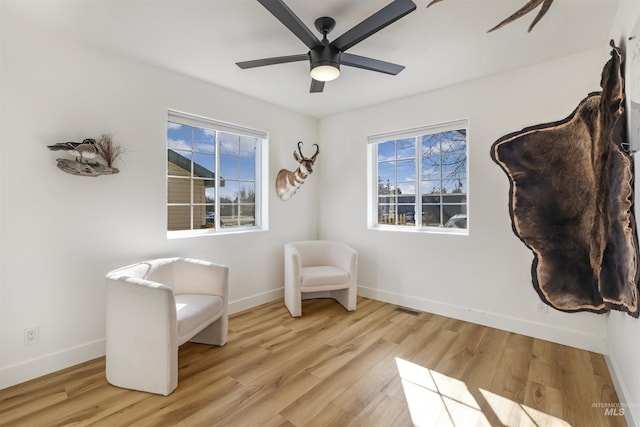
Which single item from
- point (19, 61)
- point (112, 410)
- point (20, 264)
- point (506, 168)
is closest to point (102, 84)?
point (19, 61)

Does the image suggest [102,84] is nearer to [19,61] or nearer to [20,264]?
[19,61]

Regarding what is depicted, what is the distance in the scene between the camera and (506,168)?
7.71 ft

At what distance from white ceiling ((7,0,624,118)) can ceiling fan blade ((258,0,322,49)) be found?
0.77 ft

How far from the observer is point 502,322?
285 centimetres

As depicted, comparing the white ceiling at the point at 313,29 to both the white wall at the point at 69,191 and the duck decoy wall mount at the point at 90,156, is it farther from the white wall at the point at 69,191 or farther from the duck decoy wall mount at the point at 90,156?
the duck decoy wall mount at the point at 90,156

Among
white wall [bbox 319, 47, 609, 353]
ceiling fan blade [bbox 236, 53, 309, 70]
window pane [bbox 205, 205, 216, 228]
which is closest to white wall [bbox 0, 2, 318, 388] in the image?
window pane [bbox 205, 205, 216, 228]

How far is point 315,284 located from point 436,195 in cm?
173

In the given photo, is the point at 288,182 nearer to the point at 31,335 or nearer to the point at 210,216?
the point at 210,216

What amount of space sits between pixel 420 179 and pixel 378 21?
2.16 metres

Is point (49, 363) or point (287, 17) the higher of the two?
point (287, 17)

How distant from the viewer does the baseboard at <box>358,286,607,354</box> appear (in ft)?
8.07

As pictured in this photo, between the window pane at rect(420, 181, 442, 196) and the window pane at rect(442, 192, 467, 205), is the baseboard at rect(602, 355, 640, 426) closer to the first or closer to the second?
the window pane at rect(442, 192, 467, 205)

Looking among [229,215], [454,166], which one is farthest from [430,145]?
[229,215]

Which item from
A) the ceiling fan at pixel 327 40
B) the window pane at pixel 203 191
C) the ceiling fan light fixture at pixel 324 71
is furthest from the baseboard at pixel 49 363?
the ceiling fan light fixture at pixel 324 71
